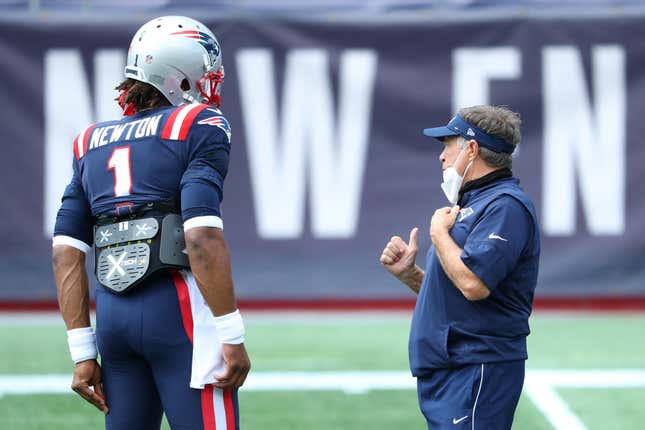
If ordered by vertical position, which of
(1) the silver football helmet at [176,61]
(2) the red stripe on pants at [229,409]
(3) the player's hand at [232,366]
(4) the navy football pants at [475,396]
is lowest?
(4) the navy football pants at [475,396]

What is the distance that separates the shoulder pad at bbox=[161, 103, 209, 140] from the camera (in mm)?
3197

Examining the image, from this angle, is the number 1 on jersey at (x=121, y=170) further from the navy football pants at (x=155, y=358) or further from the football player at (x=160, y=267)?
the navy football pants at (x=155, y=358)

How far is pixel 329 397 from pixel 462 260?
9.56 ft

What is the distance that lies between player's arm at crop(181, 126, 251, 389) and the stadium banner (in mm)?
5926

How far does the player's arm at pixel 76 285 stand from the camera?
3367 mm

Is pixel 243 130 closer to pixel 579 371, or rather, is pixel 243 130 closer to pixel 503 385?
pixel 579 371

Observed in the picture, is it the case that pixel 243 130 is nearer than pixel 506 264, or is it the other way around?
pixel 506 264

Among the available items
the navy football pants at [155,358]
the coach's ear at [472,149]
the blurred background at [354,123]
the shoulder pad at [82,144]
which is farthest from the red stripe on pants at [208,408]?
the blurred background at [354,123]

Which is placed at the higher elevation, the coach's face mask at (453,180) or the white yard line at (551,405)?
the coach's face mask at (453,180)

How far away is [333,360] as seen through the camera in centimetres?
711

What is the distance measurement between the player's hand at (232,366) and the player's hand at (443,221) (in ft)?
2.51

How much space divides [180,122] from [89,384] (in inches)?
34.1

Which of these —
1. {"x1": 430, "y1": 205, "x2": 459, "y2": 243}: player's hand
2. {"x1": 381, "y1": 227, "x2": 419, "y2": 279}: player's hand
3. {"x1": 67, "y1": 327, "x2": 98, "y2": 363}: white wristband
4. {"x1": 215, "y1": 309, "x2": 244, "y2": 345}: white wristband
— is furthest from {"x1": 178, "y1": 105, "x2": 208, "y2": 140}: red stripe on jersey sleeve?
{"x1": 381, "y1": 227, "x2": 419, "y2": 279}: player's hand

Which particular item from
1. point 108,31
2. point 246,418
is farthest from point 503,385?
point 108,31
